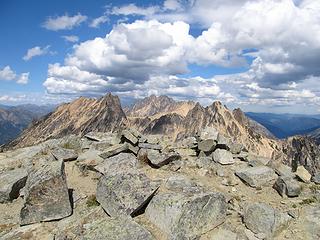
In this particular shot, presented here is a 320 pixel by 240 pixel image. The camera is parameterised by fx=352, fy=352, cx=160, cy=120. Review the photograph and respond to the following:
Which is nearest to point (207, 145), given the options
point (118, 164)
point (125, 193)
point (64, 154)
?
point (118, 164)

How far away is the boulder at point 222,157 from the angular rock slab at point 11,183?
15636mm

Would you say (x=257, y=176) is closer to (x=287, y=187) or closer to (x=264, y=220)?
(x=287, y=187)

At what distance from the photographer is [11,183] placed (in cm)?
2448

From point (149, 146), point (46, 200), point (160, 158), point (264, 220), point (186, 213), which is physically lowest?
point (264, 220)

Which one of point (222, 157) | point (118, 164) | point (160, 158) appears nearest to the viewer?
point (118, 164)

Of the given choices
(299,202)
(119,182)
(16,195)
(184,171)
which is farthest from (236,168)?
(16,195)

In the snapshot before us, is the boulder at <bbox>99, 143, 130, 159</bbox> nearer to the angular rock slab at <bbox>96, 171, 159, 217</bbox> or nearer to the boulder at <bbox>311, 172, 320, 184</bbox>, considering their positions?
the angular rock slab at <bbox>96, 171, 159, 217</bbox>

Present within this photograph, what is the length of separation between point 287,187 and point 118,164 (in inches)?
505

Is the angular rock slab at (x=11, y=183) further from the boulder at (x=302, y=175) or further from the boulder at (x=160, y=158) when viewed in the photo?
the boulder at (x=302, y=175)

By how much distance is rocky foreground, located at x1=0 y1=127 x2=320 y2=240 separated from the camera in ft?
62.8

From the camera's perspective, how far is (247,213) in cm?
2070

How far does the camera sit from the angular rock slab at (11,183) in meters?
23.8

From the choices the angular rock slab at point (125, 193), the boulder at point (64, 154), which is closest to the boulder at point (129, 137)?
the boulder at point (64, 154)

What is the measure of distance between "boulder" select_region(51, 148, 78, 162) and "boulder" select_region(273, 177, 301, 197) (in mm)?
16847
